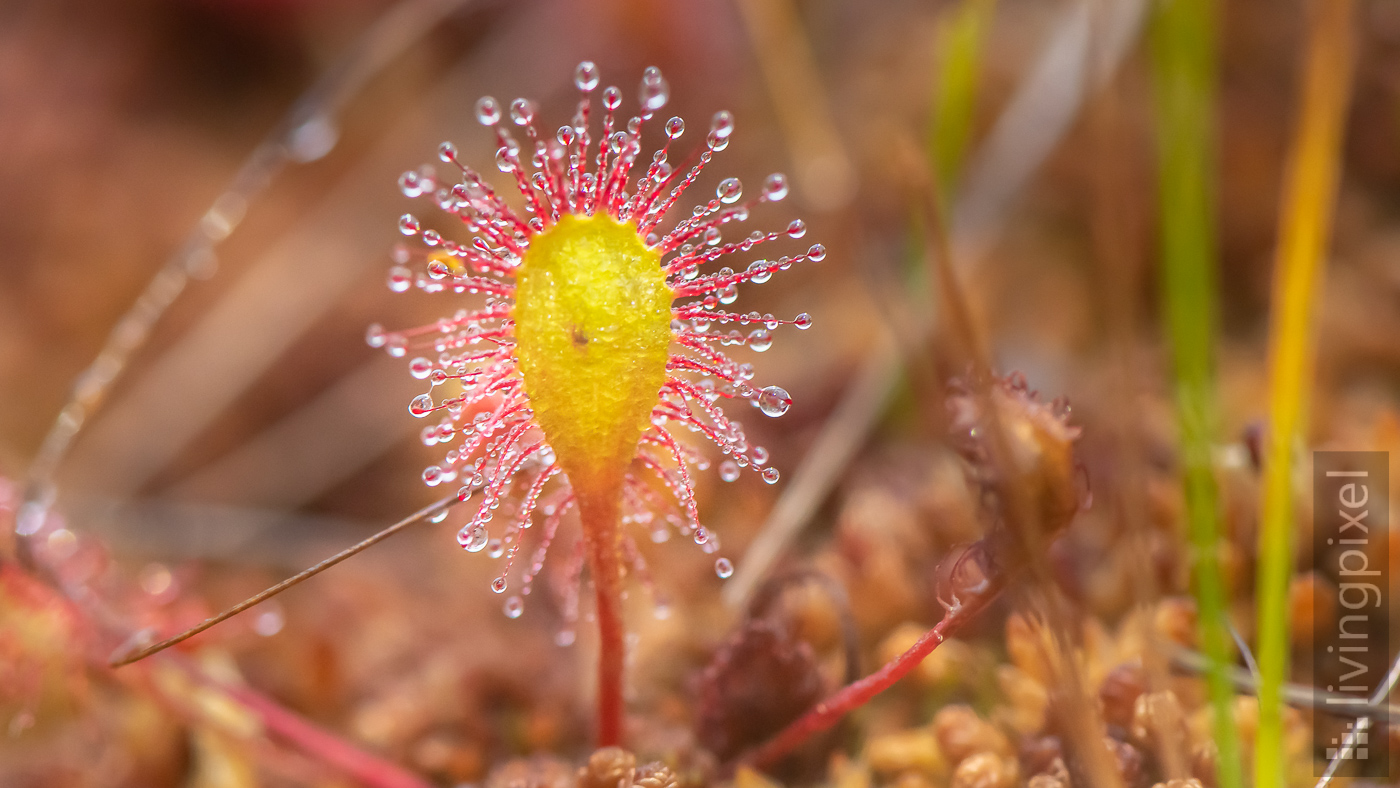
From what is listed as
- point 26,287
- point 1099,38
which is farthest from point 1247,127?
point 26,287

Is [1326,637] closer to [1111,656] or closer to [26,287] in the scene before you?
[1111,656]

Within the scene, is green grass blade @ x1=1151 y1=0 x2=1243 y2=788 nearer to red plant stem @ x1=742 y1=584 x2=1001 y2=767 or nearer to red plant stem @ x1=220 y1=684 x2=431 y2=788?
red plant stem @ x1=742 y1=584 x2=1001 y2=767

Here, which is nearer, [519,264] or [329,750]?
[519,264]

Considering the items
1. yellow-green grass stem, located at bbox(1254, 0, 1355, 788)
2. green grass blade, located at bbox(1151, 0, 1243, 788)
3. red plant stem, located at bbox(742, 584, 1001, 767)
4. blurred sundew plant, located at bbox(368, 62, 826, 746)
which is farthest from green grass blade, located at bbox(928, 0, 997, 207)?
red plant stem, located at bbox(742, 584, 1001, 767)

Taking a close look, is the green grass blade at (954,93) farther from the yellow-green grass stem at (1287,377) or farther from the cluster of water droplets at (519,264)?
the cluster of water droplets at (519,264)

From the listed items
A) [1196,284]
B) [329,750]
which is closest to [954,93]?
[1196,284]

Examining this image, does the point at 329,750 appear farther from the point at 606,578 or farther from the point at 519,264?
the point at 519,264
